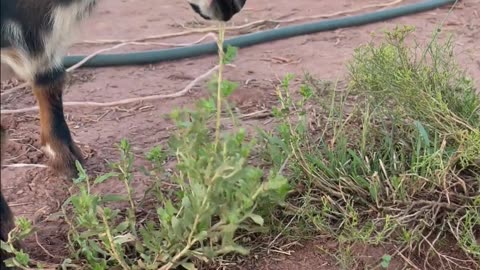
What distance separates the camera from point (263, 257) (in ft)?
6.46

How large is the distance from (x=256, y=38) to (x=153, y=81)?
593mm

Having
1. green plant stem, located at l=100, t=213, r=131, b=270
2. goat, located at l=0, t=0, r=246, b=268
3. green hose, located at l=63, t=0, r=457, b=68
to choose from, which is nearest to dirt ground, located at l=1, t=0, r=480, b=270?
green hose, located at l=63, t=0, r=457, b=68

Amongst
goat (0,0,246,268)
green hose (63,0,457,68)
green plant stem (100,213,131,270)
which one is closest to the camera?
green plant stem (100,213,131,270)

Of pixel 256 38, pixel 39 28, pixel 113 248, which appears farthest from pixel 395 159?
pixel 256 38

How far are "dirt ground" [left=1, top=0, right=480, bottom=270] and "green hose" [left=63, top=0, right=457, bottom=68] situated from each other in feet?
0.09

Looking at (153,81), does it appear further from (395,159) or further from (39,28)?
(395,159)

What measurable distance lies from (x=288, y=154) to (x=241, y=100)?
2.92 feet

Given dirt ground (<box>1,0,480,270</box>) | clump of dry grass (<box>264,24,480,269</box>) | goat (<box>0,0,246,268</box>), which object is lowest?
dirt ground (<box>1,0,480,270</box>)

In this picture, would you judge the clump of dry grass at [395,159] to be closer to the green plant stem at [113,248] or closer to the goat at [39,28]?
the goat at [39,28]

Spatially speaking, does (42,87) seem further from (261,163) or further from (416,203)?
(416,203)

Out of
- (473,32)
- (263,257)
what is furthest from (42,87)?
(473,32)

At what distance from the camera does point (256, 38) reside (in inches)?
141

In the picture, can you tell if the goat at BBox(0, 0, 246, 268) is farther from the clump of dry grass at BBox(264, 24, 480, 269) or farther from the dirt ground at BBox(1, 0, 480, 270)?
the clump of dry grass at BBox(264, 24, 480, 269)

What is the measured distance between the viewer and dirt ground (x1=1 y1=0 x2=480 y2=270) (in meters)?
2.23
